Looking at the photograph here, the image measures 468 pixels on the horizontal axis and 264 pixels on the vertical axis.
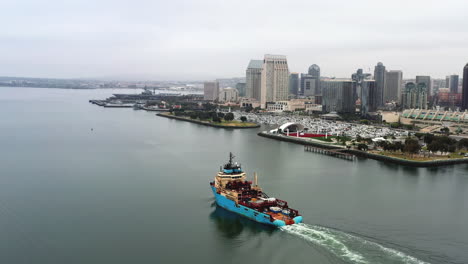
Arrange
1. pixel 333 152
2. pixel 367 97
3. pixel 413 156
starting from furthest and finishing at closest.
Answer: pixel 367 97 → pixel 333 152 → pixel 413 156

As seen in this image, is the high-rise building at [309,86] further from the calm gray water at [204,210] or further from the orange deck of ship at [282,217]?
the orange deck of ship at [282,217]

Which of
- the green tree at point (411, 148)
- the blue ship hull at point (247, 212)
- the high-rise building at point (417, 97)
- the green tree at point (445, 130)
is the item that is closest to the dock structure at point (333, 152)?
the green tree at point (411, 148)

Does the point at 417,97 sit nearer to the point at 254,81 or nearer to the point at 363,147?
the point at 254,81

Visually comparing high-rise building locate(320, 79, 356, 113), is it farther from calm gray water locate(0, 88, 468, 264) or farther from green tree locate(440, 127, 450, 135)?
calm gray water locate(0, 88, 468, 264)

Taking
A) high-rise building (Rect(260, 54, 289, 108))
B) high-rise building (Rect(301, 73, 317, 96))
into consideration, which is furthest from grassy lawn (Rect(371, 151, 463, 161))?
high-rise building (Rect(301, 73, 317, 96))

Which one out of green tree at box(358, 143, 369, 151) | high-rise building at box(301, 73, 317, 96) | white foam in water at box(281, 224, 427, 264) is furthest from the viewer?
high-rise building at box(301, 73, 317, 96)

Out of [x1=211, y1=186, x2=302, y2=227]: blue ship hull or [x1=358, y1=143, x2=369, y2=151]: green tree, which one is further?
[x1=358, y1=143, x2=369, y2=151]: green tree

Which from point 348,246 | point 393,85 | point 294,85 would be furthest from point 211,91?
point 348,246
